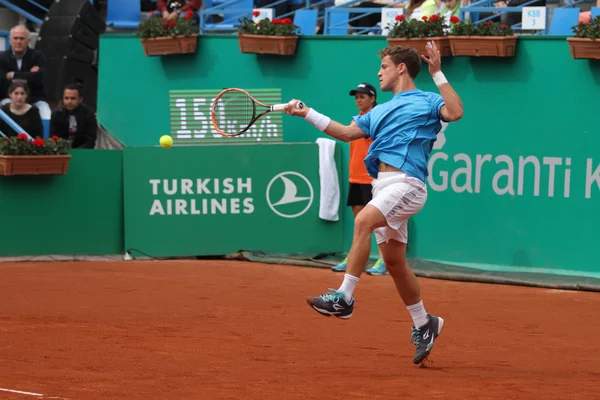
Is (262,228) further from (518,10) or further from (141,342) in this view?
(141,342)

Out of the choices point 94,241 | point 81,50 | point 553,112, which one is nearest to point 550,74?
point 553,112

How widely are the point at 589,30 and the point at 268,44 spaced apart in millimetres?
3666

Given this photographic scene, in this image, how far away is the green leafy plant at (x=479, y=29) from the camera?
10.1 metres

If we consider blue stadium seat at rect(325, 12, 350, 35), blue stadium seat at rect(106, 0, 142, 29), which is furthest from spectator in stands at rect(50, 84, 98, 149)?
blue stadium seat at rect(106, 0, 142, 29)

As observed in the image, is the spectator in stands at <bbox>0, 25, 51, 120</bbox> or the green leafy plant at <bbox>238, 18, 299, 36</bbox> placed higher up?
the green leafy plant at <bbox>238, 18, 299, 36</bbox>

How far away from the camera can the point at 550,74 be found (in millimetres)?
10156

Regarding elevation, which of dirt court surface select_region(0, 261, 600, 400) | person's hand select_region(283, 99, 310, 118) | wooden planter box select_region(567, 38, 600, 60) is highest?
wooden planter box select_region(567, 38, 600, 60)

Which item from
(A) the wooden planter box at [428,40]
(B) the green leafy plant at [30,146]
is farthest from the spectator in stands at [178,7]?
(A) the wooden planter box at [428,40]

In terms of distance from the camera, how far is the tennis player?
230 inches

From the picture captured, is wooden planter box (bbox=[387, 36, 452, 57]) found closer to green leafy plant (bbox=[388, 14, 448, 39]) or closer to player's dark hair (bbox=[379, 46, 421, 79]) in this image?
green leafy plant (bbox=[388, 14, 448, 39])

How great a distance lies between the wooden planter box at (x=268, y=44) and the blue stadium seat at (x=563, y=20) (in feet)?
9.63

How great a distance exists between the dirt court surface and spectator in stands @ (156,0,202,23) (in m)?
4.62

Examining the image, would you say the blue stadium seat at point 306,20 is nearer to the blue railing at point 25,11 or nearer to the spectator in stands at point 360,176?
the spectator in stands at point 360,176

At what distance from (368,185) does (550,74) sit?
2.18 metres
